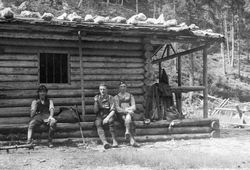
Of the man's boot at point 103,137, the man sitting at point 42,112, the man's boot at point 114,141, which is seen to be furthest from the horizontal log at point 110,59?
the man's boot at point 114,141

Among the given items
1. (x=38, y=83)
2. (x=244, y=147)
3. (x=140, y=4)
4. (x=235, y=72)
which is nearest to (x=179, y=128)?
(x=244, y=147)

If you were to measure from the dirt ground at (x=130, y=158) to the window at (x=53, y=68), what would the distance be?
2343 millimetres

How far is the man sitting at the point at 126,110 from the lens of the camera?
34.9 feet

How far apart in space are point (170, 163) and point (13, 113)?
5.29 m

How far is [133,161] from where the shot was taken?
8.02 metres

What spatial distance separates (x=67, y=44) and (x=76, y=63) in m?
0.66

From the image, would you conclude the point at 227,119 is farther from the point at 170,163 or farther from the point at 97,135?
the point at 170,163

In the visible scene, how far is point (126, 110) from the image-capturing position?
10.9m

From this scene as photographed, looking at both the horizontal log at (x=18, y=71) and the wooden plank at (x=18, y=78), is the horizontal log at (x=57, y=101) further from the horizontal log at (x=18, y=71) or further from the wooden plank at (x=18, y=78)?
the horizontal log at (x=18, y=71)

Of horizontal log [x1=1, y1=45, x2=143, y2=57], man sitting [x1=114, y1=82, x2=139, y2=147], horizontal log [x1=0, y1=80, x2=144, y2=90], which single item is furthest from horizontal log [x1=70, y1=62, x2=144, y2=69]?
man sitting [x1=114, y1=82, x2=139, y2=147]

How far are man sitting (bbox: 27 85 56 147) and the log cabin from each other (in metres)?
0.47

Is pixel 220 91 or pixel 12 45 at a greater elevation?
pixel 12 45

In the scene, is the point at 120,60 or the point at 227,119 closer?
the point at 120,60

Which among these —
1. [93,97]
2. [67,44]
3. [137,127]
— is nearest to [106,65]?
[93,97]
